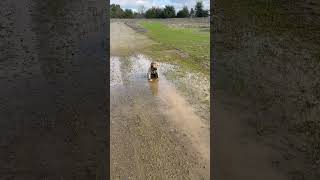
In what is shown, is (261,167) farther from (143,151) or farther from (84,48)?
(143,151)

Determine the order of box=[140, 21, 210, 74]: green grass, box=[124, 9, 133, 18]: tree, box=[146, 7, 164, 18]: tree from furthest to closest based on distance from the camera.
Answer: box=[124, 9, 133, 18]: tree, box=[146, 7, 164, 18]: tree, box=[140, 21, 210, 74]: green grass

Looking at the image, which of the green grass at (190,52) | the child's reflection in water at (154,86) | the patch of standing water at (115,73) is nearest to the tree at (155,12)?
the green grass at (190,52)

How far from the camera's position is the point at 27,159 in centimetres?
301

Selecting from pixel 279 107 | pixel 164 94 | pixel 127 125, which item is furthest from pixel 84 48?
pixel 164 94

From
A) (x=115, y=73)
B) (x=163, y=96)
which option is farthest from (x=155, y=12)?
(x=163, y=96)

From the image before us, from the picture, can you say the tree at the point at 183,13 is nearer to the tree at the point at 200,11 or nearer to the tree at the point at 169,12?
the tree at the point at 169,12

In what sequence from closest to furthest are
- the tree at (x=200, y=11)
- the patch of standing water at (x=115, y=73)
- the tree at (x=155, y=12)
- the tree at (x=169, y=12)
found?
the patch of standing water at (x=115, y=73) → the tree at (x=200, y=11) → the tree at (x=169, y=12) → the tree at (x=155, y=12)

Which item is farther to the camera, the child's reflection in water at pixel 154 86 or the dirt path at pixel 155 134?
the child's reflection in water at pixel 154 86

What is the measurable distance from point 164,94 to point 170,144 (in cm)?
586

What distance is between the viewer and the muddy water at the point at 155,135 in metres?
9.18

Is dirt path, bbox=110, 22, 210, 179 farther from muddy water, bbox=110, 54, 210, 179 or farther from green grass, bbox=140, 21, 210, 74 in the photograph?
green grass, bbox=140, 21, 210, 74

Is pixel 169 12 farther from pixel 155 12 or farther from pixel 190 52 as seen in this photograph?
pixel 190 52

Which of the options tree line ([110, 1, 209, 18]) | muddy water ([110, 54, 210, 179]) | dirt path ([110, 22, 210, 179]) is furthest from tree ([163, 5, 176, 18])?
muddy water ([110, 54, 210, 179])

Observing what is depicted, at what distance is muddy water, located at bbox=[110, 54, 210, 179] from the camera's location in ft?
30.1
